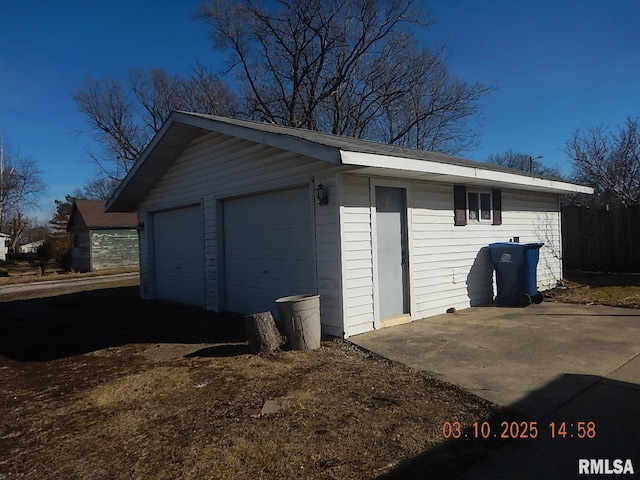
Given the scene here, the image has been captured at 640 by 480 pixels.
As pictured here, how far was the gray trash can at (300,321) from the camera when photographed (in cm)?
555

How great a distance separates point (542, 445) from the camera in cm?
302

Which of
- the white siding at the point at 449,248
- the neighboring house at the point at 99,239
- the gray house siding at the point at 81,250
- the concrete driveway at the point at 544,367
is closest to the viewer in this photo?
the concrete driveway at the point at 544,367

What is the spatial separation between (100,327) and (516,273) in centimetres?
814

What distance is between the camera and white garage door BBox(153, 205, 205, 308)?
9.91 metres

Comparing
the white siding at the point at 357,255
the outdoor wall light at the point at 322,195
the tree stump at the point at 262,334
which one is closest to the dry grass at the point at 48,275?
the tree stump at the point at 262,334

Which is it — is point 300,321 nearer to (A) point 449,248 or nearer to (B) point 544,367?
(B) point 544,367

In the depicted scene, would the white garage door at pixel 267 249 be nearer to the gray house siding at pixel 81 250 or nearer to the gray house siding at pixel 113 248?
the gray house siding at pixel 113 248

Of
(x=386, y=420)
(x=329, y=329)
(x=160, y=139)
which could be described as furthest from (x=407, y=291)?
(x=160, y=139)

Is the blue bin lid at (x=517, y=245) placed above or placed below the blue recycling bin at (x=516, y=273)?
above

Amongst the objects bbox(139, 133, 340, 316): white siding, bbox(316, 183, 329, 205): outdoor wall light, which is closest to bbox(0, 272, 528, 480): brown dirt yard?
bbox(316, 183, 329, 205): outdoor wall light

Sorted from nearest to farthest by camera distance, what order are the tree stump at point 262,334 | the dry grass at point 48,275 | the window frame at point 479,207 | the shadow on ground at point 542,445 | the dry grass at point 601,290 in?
the shadow on ground at point 542,445
the tree stump at point 262,334
the dry grass at point 601,290
the window frame at point 479,207
the dry grass at point 48,275

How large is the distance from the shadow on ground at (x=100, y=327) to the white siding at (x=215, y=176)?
1.11m

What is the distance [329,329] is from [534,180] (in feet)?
19.1

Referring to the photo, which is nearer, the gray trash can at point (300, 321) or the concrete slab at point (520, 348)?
the concrete slab at point (520, 348)
